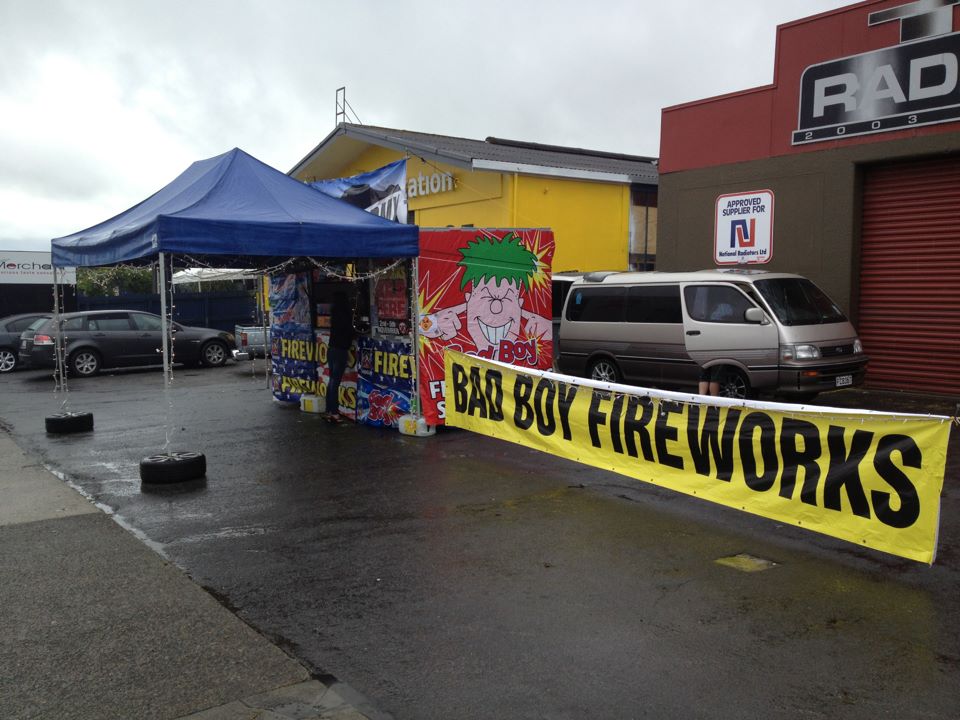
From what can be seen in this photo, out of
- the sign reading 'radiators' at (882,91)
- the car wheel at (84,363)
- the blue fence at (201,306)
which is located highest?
the sign reading 'radiators' at (882,91)

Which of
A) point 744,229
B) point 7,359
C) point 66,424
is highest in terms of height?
point 744,229

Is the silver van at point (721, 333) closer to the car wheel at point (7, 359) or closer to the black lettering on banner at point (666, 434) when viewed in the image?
the black lettering on banner at point (666, 434)

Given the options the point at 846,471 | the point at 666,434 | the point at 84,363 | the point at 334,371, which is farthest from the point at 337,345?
the point at 84,363

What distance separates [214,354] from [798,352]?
14.9m

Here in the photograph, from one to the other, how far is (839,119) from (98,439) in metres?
12.0

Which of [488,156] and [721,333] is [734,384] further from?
[488,156]

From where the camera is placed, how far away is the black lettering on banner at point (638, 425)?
7227 millimetres

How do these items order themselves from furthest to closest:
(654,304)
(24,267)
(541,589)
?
1. (24,267)
2. (654,304)
3. (541,589)

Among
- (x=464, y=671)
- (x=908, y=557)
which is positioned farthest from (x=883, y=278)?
(x=464, y=671)

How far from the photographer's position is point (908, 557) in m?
5.41

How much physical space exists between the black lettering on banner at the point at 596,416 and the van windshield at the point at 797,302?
4331 mm

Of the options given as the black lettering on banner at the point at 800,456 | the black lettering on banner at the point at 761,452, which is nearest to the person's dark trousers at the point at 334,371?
→ the black lettering on banner at the point at 761,452

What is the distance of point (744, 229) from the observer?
584 inches

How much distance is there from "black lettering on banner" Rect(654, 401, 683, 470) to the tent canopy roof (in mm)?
4215
